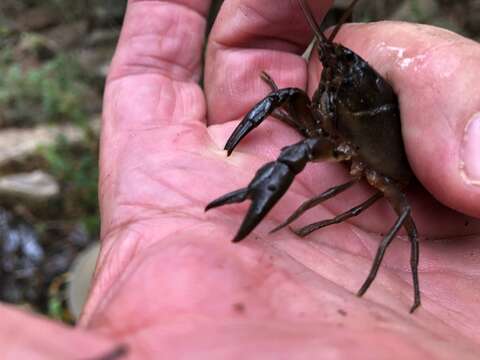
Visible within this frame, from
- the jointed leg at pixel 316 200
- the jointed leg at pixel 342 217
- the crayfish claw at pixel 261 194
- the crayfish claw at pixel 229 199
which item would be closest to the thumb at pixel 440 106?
the jointed leg at pixel 342 217

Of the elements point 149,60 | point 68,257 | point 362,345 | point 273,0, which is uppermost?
point 273,0

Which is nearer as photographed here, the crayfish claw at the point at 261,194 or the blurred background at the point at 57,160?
the crayfish claw at the point at 261,194

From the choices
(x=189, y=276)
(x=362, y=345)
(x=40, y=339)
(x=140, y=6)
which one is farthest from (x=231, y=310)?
(x=140, y=6)

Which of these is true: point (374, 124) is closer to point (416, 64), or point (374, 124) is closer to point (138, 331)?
point (416, 64)

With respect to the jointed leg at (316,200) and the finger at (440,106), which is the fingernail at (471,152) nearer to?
the finger at (440,106)

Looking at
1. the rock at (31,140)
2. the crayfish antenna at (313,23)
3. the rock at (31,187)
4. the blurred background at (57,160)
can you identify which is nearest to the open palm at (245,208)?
the crayfish antenna at (313,23)

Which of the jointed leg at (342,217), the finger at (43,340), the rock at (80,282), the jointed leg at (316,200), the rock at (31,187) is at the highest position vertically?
the finger at (43,340)

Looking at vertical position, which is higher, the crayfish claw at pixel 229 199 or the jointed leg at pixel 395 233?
the crayfish claw at pixel 229 199

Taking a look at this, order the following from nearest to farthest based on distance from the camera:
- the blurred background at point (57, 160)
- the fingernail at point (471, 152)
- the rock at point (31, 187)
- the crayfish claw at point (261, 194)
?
1. the crayfish claw at point (261, 194)
2. the fingernail at point (471, 152)
3. the blurred background at point (57, 160)
4. the rock at point (31, 187)

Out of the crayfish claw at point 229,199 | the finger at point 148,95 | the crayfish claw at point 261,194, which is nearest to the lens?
the crayfish claw at point 261,194
